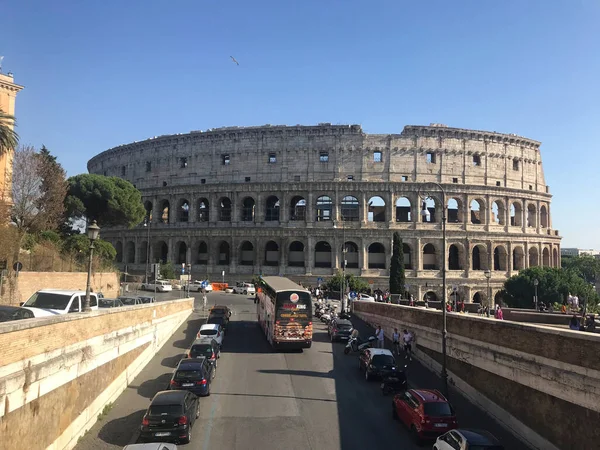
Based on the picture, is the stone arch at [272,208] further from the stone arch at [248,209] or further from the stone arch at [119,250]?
the stone arch at [119,250]

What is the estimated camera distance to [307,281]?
5909cm

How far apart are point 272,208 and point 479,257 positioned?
95.0 feet

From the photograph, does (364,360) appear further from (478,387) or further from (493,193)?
(493,193)

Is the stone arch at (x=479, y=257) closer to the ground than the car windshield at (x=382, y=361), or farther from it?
farther from it

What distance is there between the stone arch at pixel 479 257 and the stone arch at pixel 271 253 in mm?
26440

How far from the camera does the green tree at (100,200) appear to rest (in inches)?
2063

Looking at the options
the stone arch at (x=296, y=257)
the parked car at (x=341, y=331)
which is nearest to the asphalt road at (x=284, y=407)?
the parked car at (x=341, y=331)

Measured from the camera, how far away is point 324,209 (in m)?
63.7

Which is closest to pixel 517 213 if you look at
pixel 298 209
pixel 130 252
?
pixel 298 209

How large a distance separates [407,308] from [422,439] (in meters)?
14.4

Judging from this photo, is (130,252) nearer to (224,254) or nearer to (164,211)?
(164,211)

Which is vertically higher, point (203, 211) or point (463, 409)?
point (203, 211)

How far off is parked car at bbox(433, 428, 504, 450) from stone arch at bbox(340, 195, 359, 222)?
4959 centimetres

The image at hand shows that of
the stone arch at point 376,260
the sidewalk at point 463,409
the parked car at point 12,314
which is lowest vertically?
the sidewalk at point 463,409
